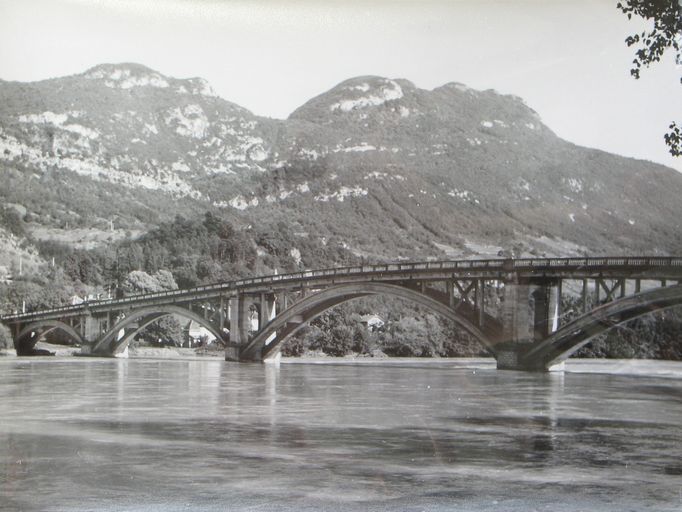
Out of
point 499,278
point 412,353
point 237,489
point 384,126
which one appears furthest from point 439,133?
point 237,489

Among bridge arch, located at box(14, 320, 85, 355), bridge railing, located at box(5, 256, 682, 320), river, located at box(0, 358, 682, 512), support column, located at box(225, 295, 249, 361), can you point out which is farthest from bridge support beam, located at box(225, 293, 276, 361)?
river, located at box(0, 358, 682, 512)

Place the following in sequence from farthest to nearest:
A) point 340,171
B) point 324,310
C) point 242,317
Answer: point 340,171 → point 242,317 → point 324,310

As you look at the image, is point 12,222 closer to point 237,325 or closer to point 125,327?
point 125,327

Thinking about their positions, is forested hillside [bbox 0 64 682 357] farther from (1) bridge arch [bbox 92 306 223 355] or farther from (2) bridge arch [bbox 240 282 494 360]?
(1) bridge arch [bbox 92 306 223 355]

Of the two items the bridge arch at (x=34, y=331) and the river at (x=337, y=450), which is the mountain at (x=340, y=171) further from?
the river at (x=337, y=450)

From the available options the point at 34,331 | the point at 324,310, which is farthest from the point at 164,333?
the point at 324,310

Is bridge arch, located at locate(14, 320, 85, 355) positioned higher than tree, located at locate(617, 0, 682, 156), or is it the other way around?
tree, located at locate(617, 0, 682, 156)

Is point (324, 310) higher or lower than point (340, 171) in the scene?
lower

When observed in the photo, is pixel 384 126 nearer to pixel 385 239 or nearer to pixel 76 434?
pixel 385 239
